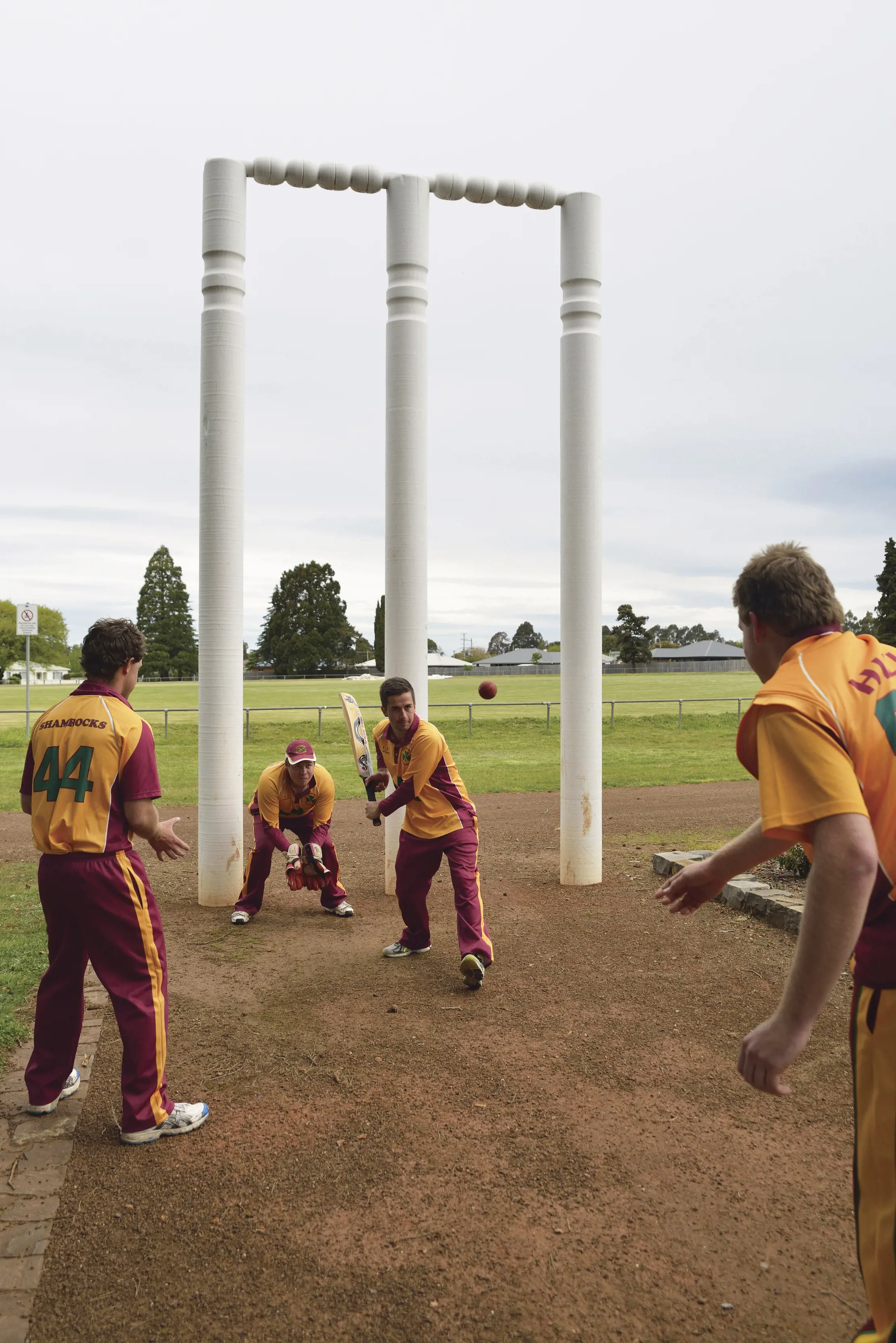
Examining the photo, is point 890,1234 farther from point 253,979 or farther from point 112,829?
point 253,979

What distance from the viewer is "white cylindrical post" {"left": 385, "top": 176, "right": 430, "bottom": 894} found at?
29.0 feet

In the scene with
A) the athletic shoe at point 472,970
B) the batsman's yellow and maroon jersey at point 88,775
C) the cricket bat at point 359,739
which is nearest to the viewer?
the batsman's yellow and maroon jersey at point 88,775

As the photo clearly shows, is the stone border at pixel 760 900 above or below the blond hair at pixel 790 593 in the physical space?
below

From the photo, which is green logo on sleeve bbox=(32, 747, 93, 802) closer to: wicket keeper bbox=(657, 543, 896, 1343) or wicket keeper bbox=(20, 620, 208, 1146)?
wicket keeper bbox=(20, 620, 208, 1146)

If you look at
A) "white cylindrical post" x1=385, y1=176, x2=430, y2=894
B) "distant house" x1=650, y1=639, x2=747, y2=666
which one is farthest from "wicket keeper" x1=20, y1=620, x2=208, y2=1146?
"distant house" x1=650, y1=639, x2=747, y2=666

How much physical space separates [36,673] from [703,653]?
213 ft

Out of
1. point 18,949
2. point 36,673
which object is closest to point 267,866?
point 18,949

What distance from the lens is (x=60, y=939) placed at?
4.14 metres

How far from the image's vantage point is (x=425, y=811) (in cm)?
665

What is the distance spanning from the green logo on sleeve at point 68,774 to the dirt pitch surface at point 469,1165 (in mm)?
1534

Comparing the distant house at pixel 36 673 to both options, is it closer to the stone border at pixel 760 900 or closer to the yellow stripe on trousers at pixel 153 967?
the stone border at pixel 760 900

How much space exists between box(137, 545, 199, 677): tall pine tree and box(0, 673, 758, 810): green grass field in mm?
28407

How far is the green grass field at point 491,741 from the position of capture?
59.2 feet

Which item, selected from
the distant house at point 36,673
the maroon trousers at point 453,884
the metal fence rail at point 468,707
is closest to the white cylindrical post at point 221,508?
the maroon trousers at point 453,884
